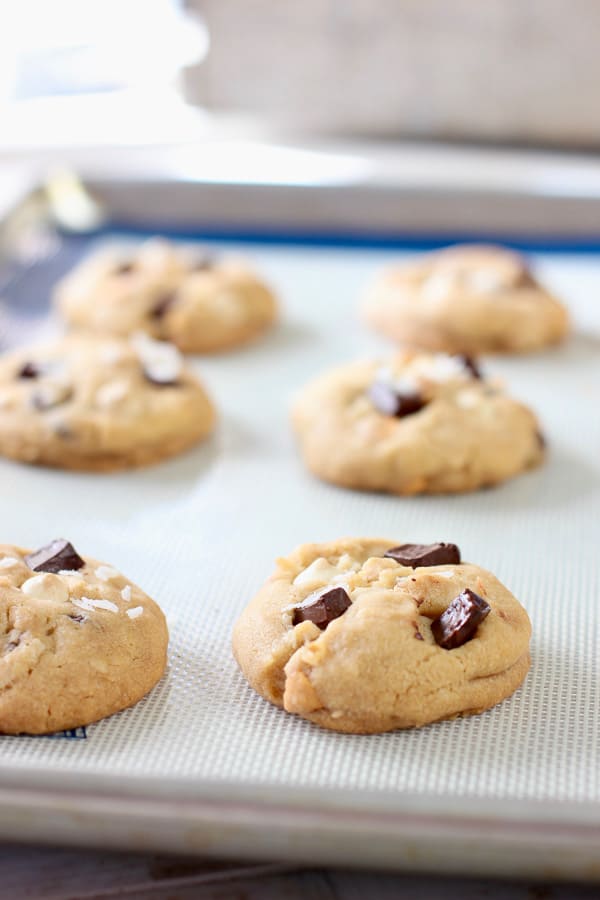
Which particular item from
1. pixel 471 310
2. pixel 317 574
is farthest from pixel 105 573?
pixel 471 310

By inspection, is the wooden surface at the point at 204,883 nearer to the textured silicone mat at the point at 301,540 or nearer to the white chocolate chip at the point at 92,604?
the textured silicone mat at the point at 301,540

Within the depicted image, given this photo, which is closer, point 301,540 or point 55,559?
point 55,559

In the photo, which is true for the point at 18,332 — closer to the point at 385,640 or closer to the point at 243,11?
the point at 385,640

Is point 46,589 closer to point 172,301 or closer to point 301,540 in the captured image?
point 301,540

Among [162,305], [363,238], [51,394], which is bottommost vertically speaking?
[363,238]

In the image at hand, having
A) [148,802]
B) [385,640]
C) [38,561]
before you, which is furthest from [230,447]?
[148,802]

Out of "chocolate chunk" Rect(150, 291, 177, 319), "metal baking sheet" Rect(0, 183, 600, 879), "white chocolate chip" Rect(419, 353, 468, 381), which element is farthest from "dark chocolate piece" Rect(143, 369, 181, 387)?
"white chocolate chip" Rect(419, 353, 468, 381)
